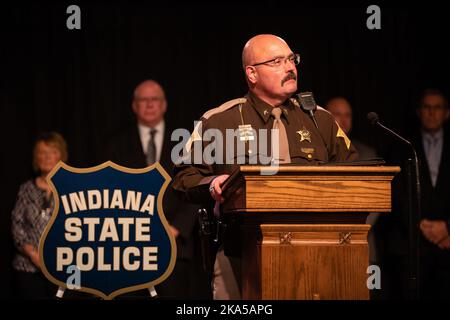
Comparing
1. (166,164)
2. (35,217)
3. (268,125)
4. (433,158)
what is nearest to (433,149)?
(433,158)

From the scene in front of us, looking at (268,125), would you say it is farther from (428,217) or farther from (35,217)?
(35,217)

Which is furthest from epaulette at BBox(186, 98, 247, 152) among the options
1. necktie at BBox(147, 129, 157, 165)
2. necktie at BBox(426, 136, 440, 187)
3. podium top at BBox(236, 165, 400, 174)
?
necktie at BBox(426, 136, 440, 187)

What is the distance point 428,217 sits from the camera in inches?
225

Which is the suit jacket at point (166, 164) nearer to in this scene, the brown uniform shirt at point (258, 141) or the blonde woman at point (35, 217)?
the blonde woman at point (35, 217)

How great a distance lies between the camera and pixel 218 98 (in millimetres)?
5969

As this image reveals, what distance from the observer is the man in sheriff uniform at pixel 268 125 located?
3.58 metres

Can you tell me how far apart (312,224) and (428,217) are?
309cm

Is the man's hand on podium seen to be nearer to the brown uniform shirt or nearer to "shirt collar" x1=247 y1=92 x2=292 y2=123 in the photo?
the brown uniform shirt

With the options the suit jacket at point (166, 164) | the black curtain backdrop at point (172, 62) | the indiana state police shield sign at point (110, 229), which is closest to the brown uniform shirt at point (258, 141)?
the indiana state police shield sign at point (110, 229)

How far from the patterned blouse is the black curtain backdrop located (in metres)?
0.28

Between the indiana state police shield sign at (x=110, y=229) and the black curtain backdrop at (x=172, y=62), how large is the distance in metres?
0.47

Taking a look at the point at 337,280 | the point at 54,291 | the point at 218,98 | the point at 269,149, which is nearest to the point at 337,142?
the point at 269,149

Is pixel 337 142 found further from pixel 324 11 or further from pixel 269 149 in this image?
pixel 324 11

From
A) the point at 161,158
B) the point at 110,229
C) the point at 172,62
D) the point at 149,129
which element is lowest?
the point at 110,229
